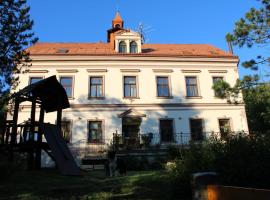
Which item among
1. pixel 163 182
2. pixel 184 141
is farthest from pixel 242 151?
pixel 184 141

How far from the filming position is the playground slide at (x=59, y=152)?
11.1 meters

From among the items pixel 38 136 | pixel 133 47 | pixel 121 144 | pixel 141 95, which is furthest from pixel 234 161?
pixel 133 47

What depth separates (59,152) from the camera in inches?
460

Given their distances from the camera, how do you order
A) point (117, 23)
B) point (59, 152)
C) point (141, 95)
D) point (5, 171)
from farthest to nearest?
1. point (117, 23)
2. point (141, 95)
3. point (59, 152)
4. point (5, 171)

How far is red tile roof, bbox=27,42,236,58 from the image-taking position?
992 inches

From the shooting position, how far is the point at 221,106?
24.2 meters

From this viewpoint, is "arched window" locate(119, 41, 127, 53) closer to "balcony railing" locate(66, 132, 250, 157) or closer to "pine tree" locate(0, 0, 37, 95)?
"balcony railing" locate(66, 132, 250, 157)

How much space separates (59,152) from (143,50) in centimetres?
1772

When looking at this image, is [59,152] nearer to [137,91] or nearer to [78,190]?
[78,190]

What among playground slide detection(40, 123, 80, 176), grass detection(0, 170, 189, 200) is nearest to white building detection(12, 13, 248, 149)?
playground slide detection(40, 123, 80, 176)

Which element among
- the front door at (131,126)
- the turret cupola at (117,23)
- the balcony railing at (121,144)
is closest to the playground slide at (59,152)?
the balcony railing at (121,144)

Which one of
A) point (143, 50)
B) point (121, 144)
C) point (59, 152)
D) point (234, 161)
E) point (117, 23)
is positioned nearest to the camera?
point (234, 161)

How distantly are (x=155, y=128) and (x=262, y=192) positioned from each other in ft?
64.1

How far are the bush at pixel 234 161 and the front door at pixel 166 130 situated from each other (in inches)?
592
